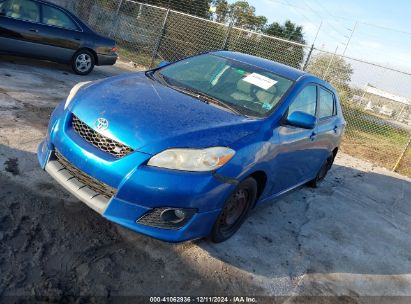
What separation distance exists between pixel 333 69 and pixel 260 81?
9.03 meters

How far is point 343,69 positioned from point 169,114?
1041cm

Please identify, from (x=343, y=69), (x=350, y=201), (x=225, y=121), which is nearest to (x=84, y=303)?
(x=225, y=121)

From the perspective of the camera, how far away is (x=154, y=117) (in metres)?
3.28

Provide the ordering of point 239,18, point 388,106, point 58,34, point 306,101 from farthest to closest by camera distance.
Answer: point 388,106, point 239,18, point 58,34, point 306,101

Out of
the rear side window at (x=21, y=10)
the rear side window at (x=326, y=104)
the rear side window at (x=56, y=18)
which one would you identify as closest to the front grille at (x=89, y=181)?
the rear side window at (x=326, y=104)

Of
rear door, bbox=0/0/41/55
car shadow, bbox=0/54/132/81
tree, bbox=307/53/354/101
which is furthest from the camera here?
tree, bbox=307/53/354/101

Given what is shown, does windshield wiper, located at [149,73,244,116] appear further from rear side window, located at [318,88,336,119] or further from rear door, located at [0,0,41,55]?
rear door, located at [0,0,41,55]

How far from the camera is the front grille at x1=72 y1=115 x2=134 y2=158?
3029 mm

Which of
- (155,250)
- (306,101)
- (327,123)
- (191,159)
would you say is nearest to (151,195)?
(191,159)

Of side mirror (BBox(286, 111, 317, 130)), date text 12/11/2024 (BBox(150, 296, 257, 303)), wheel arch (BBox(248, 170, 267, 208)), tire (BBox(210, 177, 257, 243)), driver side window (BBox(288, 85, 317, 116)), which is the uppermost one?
driver side window (BBox(288, 85, 317, 116))

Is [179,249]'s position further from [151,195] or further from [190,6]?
[190,6]

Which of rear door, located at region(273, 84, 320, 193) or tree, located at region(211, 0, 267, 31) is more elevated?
tree, located at region(211, 0, 267, 31)

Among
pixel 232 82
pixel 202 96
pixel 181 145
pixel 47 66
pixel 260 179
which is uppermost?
pixel 232 82

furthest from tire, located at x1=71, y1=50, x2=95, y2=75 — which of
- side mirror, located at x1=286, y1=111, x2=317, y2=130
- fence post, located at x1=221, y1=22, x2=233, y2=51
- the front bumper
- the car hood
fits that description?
side mirror, located at x1=286, y1=111, x2=317, y2=130
